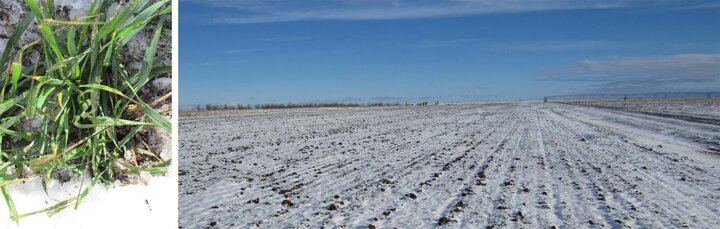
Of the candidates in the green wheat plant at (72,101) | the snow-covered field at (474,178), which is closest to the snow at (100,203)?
the green wheat plant at (72,101)

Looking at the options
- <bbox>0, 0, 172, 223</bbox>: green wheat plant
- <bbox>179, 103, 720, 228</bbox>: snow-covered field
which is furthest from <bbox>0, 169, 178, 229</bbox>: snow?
<bbox>179, 103, 720, 228</bbox>: snow-covered field

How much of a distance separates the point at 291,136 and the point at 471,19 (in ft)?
5.00

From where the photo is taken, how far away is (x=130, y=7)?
2.57 ft

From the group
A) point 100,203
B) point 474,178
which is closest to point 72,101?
point 100,203

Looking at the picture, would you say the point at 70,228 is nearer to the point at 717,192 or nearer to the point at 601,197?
the point at 601,197

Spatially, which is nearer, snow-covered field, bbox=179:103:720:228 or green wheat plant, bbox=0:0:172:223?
green wheat plant, bbox=0:0:172:223

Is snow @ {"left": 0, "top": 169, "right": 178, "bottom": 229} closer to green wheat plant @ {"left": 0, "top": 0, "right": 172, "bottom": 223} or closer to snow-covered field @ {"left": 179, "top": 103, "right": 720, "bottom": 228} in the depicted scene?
green wheat plant @ {"left": 0, "top": 0, "right": 172, "bottom": 223}

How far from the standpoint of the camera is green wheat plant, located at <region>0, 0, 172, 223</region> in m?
0.71

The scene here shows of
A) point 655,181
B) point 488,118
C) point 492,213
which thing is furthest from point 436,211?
point 488,118

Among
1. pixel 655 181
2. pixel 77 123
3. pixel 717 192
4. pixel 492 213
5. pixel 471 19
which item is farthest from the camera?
pixel 471 19

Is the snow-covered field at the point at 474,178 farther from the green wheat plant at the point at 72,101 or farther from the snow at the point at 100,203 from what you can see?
the green wheat plant at the point at 72,101

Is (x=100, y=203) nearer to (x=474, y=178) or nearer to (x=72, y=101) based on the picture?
(x=72, y=101)

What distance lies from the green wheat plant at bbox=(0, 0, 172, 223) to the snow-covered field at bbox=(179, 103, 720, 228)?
731 millimetres

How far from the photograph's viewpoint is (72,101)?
2.36 feet
